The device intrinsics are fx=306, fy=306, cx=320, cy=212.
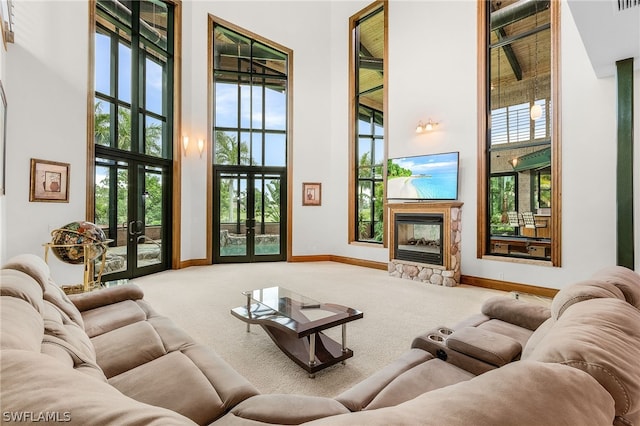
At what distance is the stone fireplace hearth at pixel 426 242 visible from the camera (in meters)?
5.30

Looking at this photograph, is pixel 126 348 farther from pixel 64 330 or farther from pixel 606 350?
pixel 606 350

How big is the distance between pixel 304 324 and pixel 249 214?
17.2 feet

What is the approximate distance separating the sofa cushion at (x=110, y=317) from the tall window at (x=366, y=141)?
5.39m

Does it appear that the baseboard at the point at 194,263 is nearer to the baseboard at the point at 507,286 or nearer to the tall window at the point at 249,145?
the tall window at the point at 249,145

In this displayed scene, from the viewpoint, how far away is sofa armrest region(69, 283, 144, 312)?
241cm

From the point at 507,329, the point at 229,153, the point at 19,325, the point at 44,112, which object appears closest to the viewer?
the point at 19,325

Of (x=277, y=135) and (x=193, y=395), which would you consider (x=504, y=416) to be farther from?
(x=277, y=135)

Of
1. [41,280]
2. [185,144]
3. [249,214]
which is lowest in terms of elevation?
[41,280]

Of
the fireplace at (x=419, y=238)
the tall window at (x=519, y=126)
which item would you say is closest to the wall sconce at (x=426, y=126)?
the tall window at (x=519, y=126)

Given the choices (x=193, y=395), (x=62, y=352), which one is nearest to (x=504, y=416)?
(x=193, y=395)

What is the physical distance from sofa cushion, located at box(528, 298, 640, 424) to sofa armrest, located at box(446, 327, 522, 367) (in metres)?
0.51

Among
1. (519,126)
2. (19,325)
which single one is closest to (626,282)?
(19,325)

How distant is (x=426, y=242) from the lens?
5840 millimetres

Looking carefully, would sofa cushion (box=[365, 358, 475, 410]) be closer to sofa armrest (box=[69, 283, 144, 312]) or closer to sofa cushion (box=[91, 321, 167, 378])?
sofa cushion (box=[91, 321, 167, 378])
